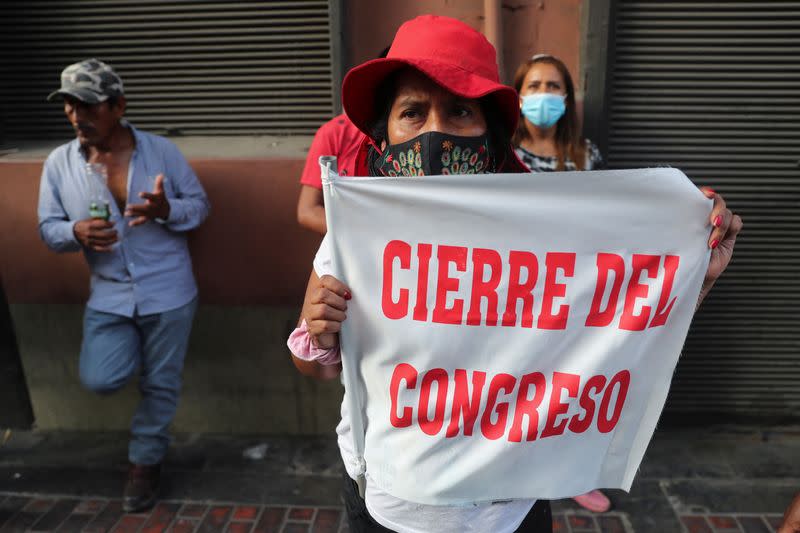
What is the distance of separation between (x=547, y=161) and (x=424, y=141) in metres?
1.81

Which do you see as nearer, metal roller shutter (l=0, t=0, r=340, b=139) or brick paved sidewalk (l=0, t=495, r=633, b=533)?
brick paved sidewalk (l=0, t=495, r=633, b=533)

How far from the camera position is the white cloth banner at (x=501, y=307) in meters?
1.52

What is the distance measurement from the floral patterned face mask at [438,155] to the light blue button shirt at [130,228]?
6.67 ft

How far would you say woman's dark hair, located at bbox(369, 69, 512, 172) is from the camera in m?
1.61

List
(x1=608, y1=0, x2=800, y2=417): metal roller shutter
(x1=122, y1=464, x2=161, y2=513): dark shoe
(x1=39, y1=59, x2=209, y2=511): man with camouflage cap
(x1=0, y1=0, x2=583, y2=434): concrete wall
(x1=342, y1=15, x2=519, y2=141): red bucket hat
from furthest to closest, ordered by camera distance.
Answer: (x1=0, y1=0, x2=583, y2=434): concrete wall
(x1=608, y1=0, x2=800, y2=417): metal roller shutter
(x1=122, y1=464, x2=161, y2=513): dark shoe
(x1=39, y1=59, x2=209, y2=511): man with camouflage cap
(x1=342, y1=15, x2=519, y2=141): red bucket hat

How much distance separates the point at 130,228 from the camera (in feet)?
10.8

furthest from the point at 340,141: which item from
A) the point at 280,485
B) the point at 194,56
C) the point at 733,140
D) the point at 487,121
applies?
the point at 733,140

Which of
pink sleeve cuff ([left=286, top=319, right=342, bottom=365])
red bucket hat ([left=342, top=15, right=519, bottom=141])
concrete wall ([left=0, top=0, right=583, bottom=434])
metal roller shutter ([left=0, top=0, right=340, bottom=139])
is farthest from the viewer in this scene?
metal roller shutter ([left=0, top=0, right=340, bottom=139])

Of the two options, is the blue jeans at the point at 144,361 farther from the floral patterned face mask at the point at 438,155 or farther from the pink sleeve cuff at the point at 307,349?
the floral patterned face mask at the point at 438,155

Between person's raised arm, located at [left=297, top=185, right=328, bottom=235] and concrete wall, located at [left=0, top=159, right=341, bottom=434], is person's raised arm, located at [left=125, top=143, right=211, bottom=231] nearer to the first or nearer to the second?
concrete wall, located at [left=0, top=159, right=341, bottom=434]

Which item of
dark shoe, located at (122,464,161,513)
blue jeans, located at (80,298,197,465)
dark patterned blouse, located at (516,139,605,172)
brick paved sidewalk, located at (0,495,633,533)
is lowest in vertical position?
brick paved sidewalk, located at (0,495,633,533)

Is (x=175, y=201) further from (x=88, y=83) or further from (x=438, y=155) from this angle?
(x=438, y=155)

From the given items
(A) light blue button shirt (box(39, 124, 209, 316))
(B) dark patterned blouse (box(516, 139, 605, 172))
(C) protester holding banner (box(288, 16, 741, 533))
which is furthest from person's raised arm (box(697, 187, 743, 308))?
(A) light blue button shirt (box(39, 124, 209, 316))

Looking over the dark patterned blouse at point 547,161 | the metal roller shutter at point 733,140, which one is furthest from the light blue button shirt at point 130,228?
the metal roller shutter at point 733,140
